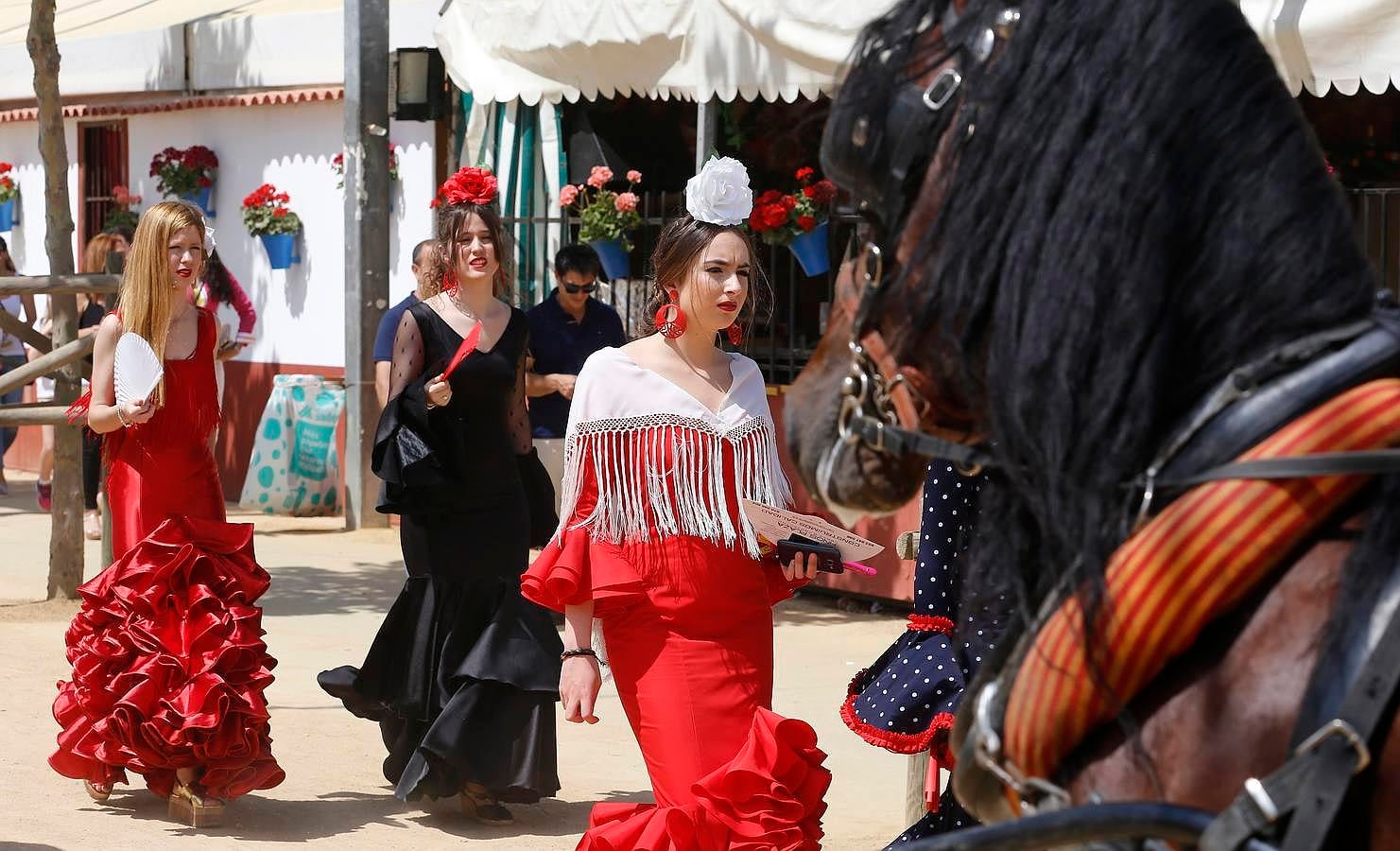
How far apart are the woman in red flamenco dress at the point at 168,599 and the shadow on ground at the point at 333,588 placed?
3339mm

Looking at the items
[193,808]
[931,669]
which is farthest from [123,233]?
[931,669]

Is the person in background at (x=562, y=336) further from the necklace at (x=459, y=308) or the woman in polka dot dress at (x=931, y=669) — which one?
the woman in polka dot dress at (x=931, y=669)

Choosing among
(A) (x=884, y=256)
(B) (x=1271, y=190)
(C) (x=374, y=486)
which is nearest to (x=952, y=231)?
(A) (x=884, y=256)

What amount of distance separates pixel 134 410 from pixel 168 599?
0.61m

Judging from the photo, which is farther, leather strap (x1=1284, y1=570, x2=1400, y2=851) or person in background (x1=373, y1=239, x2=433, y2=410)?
person in background (x1=373, y1=239, x2=433, y2=410)

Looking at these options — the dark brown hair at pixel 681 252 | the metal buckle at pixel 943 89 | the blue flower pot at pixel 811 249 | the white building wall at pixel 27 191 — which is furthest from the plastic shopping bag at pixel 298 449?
the metal buckle at pixel 943 89

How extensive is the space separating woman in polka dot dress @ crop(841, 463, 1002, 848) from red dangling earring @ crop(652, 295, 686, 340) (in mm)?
943

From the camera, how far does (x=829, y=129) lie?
7.27ft

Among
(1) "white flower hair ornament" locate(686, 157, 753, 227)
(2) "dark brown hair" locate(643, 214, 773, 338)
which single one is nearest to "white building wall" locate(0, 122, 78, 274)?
(2) "dark brown hair" locate(643, 214, 773, 338)

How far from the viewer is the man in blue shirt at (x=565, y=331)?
8781 mm

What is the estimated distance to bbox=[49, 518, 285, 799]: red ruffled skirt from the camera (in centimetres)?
559

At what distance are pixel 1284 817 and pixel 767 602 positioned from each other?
2715 mm

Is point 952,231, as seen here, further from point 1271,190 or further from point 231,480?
point 231,480

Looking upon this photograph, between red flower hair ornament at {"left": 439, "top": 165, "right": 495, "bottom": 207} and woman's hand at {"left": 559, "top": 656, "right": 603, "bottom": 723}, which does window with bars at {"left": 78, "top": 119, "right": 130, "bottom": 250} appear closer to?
red flower hair ornament at {"left": 439, "top": 165, "right": 495, "bottom": 207}
